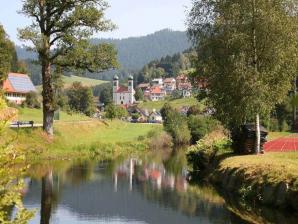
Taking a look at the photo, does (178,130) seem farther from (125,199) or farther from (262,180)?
(262,180)

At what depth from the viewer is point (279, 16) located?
116 ft

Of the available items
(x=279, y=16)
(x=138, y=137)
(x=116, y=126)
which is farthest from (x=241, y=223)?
(x=116, y=126)

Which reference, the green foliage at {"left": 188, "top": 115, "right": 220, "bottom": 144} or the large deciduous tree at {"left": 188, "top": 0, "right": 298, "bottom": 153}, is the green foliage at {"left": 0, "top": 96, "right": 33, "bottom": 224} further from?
the green foliage at {"left": 188, "top": 115, "right": 220, "bottom": 144}

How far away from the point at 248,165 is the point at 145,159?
93.9 ft

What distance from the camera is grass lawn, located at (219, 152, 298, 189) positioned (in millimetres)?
25734

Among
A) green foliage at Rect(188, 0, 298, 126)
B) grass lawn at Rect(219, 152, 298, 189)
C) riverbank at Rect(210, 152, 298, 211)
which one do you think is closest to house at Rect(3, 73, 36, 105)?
green foliage at Rect(188, 0, 298, 126)

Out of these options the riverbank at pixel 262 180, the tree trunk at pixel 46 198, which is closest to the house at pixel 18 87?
the tree trunk at pixel 46 198

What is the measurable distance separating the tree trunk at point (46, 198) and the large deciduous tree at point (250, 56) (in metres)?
13.9

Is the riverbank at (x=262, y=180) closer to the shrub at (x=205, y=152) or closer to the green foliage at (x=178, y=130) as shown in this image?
the shrub at (x=205, y=152)

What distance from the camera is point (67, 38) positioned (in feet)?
165

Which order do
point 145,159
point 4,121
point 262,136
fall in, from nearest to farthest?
point 4,121 < point 262,136 < point 145,159

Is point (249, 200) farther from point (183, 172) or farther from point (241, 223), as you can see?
point (183, 172)

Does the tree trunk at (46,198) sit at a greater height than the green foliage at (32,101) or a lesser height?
lesser

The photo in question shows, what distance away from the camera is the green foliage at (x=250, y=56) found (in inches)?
1394
